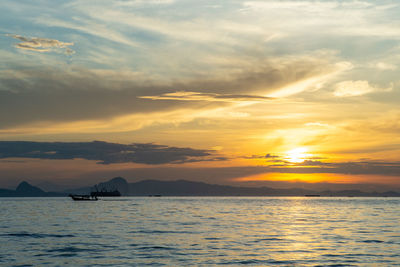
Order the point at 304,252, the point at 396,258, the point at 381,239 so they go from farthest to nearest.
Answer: the point at 381,239 → the point at 304,252 → the point at 396,258

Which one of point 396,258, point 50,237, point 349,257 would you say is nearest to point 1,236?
point 50,237

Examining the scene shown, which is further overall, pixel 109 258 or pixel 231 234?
pixel 231 234

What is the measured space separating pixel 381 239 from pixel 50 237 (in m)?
45.5

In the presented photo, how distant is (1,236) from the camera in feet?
215

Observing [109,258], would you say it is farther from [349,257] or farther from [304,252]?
[349,257]

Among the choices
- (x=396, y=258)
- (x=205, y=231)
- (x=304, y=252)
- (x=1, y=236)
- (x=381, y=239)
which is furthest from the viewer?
(x=205, y=231)

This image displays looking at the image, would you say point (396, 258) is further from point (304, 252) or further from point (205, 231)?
point (205, 231)

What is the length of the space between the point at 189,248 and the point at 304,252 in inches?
498

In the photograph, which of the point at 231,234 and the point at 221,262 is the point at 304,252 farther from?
the point at 231,234

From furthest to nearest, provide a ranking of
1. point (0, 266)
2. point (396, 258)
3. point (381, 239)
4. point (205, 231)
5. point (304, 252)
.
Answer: point (205, 231) < point (381, 239) < point (304, 252) < point (396, 258) < point (0, 266)

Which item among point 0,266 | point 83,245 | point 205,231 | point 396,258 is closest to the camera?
point 0,266

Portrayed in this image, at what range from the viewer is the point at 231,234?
67000 mm

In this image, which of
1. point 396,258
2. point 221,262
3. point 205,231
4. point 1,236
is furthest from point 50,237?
point 396,258

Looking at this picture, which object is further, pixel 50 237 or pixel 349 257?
pixel 50 237
